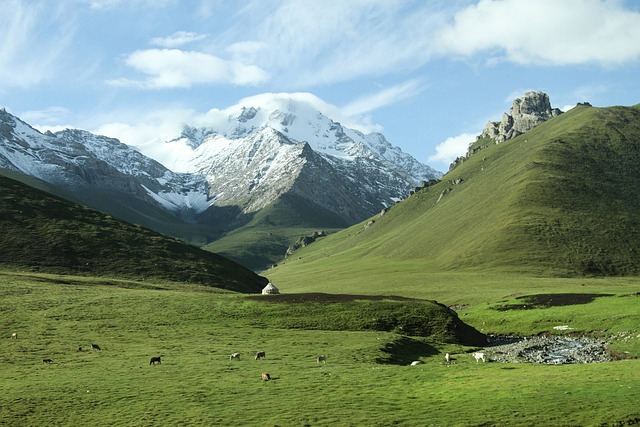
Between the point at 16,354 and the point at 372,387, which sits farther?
the point at 16,354

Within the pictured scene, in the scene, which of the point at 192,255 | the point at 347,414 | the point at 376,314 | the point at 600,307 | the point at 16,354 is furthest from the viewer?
the point at 192,255

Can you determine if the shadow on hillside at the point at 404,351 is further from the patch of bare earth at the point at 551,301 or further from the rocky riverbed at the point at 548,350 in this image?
the patch of bare earth at the point at 551,301

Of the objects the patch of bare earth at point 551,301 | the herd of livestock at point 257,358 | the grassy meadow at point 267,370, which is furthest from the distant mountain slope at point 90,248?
the herd of livestock at point 257,358

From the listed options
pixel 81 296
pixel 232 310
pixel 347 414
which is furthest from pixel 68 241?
pixel 347 414

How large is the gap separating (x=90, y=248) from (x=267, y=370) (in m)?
116

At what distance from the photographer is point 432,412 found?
40.4m

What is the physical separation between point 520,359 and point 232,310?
139ft

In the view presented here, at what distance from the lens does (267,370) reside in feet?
183

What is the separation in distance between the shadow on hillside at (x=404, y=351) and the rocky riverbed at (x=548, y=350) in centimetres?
706

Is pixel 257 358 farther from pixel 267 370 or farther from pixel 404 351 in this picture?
pixel 404 351

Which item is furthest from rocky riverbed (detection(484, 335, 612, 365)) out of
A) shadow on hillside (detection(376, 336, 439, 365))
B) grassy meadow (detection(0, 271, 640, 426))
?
shadow on hillside (detection(376, 336, 439, 365))

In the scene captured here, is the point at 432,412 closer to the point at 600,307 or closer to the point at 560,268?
the point at 600,307

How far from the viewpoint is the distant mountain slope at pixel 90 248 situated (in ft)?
491

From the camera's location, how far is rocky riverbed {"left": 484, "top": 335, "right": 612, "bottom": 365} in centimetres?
6757
